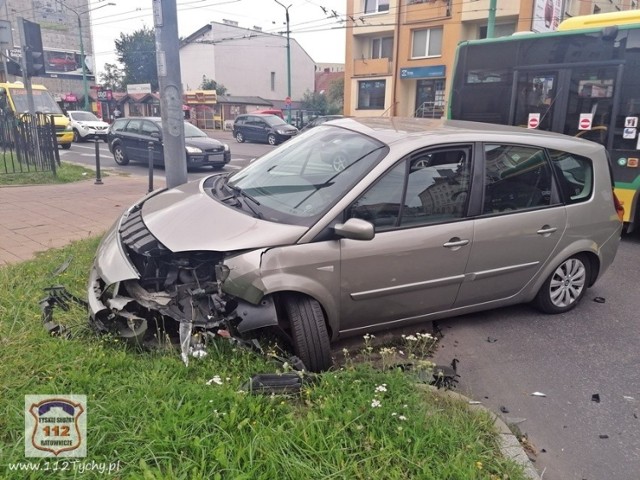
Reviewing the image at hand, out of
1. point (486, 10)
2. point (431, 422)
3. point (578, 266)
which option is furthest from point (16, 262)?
point (486, 10)

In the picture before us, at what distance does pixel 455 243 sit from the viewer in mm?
3764

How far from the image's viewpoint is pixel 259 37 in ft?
192

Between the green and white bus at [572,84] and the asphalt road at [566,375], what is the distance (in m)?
2.57

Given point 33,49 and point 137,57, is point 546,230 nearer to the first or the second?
point 33,49

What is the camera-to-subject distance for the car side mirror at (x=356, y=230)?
3.25 metres

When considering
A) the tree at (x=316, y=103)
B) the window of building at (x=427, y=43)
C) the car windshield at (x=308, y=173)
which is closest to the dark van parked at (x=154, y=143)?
the car windshield at (x=308, y=173)

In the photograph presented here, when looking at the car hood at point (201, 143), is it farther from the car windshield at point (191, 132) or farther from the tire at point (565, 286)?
the tire at point (565, 286)

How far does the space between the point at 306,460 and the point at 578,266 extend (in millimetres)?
3380

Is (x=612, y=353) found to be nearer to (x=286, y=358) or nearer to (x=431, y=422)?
(x=431, y=422)

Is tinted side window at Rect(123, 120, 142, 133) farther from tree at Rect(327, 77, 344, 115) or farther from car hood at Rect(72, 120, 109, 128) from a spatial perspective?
tree at Rect(327, 77, 344, 115)

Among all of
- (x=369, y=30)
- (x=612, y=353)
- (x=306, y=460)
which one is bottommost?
(x=612, y=353)

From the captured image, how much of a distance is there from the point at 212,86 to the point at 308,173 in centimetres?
5311

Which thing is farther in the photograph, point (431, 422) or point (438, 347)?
point (438, 347)

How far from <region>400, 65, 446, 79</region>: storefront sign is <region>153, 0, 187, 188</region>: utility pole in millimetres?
26532
